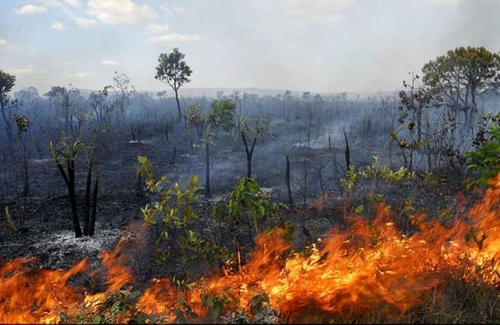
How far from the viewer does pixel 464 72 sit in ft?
65.4

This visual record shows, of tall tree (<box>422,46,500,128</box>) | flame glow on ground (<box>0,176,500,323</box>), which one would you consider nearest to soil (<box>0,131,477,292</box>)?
flame glow on ground (<box>0,176,500,323</box>)

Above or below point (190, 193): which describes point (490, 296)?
below

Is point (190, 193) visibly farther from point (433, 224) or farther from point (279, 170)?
point (279, 170)

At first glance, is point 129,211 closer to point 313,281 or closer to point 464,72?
point 313,281

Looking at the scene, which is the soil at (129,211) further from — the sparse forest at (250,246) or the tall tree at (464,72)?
the tall tree at (464,72)

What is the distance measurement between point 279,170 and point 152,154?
25.3 ft

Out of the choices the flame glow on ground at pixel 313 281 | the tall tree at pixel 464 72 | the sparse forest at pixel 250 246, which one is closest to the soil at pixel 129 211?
the sparse forest at pixel 250 246

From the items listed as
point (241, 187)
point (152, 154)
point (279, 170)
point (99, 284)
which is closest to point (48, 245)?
point (99, 284)

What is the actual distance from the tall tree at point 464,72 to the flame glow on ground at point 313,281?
15396 millimetres

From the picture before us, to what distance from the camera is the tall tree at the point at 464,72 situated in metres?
19.2

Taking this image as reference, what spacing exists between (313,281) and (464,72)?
64.6 ft

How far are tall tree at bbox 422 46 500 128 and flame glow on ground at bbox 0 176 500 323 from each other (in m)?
15.4

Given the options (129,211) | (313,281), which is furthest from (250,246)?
(129,211)

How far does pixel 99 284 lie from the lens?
20.8 ft
